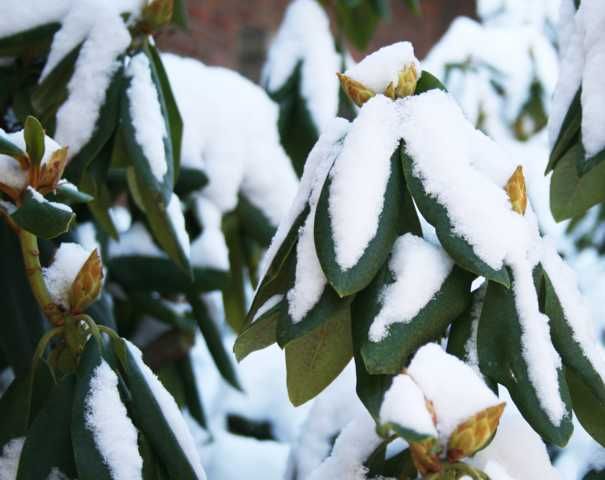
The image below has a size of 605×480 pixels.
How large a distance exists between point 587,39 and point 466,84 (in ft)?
4.14

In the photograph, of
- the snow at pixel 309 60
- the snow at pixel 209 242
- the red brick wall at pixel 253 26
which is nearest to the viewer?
the snow at pixel 209 242

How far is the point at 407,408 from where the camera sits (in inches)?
15.0

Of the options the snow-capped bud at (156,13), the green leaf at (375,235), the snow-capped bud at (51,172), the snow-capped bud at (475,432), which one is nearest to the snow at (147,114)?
the snow-capped bud at (156,13)

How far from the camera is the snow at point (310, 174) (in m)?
0.49

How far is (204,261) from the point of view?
1001 millimetres

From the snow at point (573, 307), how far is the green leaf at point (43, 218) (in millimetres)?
239

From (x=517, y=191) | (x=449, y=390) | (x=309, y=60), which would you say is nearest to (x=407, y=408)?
(x=449, y=390)

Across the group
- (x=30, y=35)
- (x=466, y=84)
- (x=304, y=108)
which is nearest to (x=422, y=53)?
(x=466, y=84)

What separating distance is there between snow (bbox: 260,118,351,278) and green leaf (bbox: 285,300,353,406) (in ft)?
0.13

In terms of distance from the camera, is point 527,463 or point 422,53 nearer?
point 527,463

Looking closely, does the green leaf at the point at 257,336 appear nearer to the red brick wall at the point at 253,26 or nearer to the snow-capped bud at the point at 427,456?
the snow-capped bud at the point at 427,456

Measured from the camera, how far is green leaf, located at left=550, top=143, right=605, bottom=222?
2.01 ft

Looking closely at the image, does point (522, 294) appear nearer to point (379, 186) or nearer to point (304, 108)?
point (379, 186)

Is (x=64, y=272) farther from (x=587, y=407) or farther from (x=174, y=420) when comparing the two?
(x=587, y=407)
